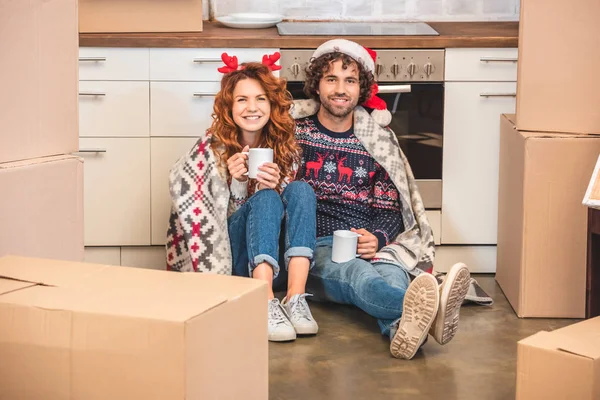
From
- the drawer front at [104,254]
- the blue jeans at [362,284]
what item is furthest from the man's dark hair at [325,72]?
the drawer front at [104,254]

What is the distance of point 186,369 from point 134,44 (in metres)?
2.26

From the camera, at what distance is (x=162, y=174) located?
3.84m

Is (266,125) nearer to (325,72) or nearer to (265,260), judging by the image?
(325,72)

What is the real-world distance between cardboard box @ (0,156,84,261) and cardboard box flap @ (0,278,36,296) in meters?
0.42

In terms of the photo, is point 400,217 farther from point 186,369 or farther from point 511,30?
point 186,369

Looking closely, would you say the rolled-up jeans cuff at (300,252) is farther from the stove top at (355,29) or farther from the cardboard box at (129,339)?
the cardboard box at (129,339)

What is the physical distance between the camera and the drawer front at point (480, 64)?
3.76 metres

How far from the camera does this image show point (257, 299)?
75.0 inches

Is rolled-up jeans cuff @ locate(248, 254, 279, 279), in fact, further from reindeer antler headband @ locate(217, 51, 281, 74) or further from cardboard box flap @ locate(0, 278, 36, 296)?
cardboard box flap @ locate(0, 278, 36, 296)

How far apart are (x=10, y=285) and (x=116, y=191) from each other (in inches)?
77.9

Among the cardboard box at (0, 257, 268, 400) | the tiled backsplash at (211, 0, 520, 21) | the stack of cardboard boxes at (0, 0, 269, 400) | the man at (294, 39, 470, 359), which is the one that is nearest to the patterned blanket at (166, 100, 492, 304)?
the man at (294, 39, 470, 359)

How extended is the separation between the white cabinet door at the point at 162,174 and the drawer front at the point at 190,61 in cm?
24

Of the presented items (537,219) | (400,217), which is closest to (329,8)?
(400,217)

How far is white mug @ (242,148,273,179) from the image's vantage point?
3.15 m
